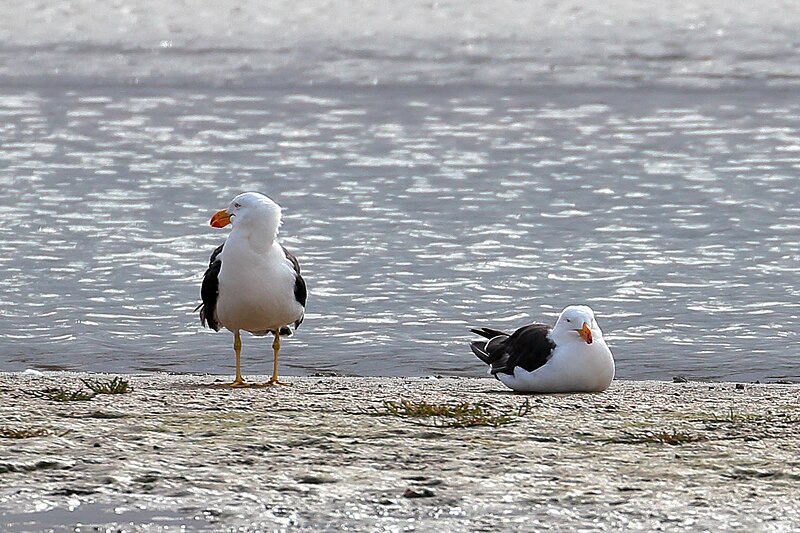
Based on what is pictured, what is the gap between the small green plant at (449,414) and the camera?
7246 millimetres

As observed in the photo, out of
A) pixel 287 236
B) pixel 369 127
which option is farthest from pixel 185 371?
pixel 369 127

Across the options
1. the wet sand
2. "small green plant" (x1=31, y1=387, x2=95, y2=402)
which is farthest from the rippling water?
the wet sand

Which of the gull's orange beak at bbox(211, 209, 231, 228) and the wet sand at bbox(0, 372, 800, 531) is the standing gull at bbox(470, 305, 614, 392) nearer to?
the wet sand at bbox(0, 372, 800, 531)

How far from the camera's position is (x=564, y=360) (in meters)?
8.77

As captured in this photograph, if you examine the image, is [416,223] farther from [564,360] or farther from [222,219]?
[564,360]

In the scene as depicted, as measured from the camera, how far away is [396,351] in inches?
436

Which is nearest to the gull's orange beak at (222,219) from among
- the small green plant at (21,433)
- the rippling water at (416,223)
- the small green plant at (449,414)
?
the rippling water at (416,223)

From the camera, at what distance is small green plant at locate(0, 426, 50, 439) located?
22.5 ft

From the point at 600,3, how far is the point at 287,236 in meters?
19.4

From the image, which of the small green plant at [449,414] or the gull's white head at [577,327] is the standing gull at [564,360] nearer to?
the gull's white head at [577,327]

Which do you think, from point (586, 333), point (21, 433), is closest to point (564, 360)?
point (586, 333)

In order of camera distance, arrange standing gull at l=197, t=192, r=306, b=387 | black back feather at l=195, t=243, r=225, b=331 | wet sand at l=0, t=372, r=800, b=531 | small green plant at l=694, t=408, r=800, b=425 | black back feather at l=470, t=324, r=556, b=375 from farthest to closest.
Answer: black back feather at l=195, t=243, r=225, b=331, standing gull at l=197, t=192, r=306, b=387, black back feather at l=470, t=324, r=556, b=375, small green plant at l=694, t=408, r=800, b=425, wet sand at l=0, t=372, r=800, b=531

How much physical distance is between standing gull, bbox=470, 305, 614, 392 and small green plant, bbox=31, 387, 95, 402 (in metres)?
2.48

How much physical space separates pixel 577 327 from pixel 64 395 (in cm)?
291
